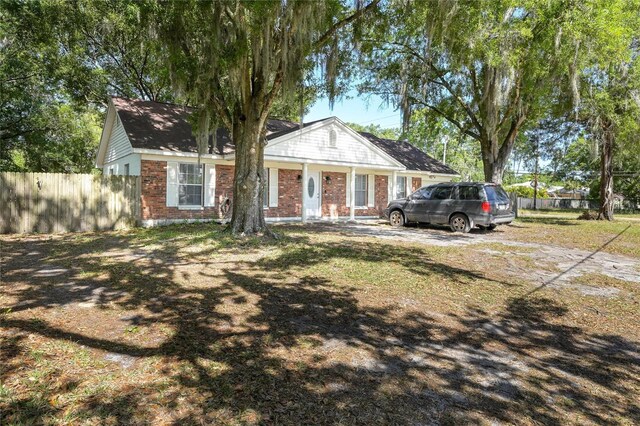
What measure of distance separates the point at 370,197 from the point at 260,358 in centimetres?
1714

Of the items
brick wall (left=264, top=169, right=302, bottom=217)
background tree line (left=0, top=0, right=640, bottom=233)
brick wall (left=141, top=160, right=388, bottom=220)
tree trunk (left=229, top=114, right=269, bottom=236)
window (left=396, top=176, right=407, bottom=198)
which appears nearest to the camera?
background tree line (left=0, top=0, right=640, bottom=233)

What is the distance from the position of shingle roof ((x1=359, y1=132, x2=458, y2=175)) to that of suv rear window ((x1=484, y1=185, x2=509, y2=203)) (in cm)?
801

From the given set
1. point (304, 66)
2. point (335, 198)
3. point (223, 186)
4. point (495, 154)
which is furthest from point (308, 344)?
point (495, 154)

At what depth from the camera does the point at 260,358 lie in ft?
11.2

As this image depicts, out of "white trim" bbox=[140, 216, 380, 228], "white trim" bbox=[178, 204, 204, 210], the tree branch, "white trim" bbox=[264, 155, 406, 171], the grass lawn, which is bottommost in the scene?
the grass lawn

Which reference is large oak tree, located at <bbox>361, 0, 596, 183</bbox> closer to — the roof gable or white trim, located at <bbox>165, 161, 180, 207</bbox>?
white trim, located at <bbox>165, 161, 180, 207</bbox>

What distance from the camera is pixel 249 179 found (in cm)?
1024

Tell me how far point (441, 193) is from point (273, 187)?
6929 millimetres

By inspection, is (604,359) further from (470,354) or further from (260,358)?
(260,358)

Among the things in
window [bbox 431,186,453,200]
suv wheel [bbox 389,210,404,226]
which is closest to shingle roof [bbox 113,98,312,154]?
suv wheel [bbox 389,210,404,226]

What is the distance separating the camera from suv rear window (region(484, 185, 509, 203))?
520 inches

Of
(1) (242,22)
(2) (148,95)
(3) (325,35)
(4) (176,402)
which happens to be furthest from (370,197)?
(4) (176,402)

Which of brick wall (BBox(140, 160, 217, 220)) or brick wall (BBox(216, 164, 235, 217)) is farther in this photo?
brick wall (BBox(216, 164, 235, 217))

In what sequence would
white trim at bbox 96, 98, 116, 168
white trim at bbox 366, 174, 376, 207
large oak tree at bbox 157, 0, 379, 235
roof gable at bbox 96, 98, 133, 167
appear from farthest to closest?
white trim at bbox 366, 174, 376, 207, white trim at bbox 96, 98, 116, 168, roof gable at bbox 96, 98, 133, 167, large oak tree at bbox 157, 0, 379, 235
